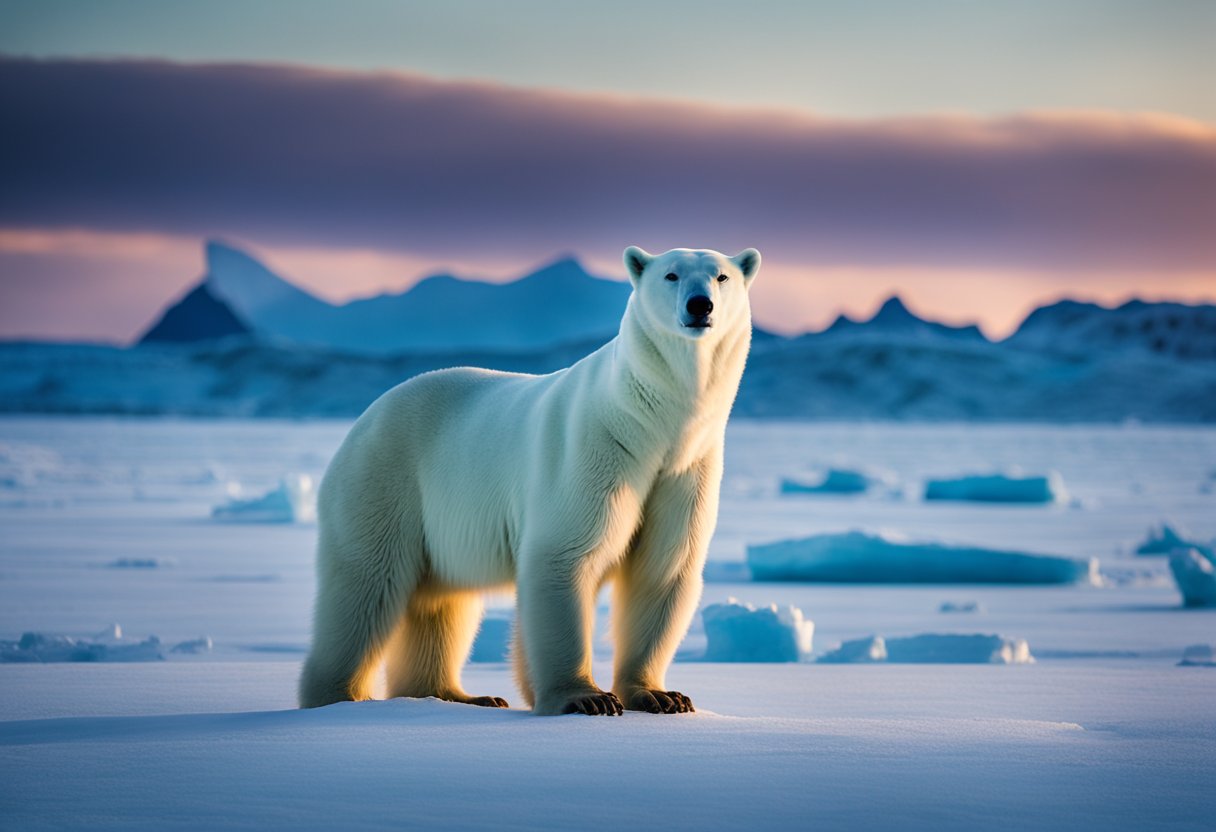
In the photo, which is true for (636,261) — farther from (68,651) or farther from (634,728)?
(68,651)

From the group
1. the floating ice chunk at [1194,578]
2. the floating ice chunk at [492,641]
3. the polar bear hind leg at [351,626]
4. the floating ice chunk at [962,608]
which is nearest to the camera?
the polar bear hind leg at [351,626]

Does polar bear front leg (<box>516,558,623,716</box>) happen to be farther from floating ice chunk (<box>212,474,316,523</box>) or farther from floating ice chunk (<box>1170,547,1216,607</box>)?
floating ice chunk (<box>212,474,316,523</box>)

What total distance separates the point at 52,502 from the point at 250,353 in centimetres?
9809

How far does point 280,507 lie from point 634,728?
1053 cm

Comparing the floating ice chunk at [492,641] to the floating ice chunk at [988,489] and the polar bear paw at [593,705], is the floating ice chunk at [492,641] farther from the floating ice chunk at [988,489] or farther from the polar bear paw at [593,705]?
the floating ice chunk at [988,489]

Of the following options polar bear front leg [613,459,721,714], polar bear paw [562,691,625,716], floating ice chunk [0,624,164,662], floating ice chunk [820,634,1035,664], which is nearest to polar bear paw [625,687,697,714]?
polar bear front leg [613,459,721,714]

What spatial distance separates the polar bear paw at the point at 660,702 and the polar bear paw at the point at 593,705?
0.40 feet

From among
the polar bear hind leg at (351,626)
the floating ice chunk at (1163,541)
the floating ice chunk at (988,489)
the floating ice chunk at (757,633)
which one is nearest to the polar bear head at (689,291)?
the polar bear hind leg at (351,626)

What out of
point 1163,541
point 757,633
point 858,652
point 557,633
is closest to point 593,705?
point 557,633

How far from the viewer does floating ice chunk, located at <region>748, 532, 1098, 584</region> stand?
335 inches

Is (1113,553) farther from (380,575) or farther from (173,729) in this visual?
(173,729)

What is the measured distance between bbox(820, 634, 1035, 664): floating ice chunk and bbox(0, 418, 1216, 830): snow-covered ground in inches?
7.0

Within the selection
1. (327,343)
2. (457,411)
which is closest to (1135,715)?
(457,411)

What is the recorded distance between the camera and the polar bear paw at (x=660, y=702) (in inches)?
141
